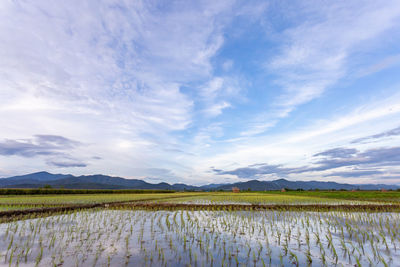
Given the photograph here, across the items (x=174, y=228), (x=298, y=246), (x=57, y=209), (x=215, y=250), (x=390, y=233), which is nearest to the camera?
(x=215, y=250)

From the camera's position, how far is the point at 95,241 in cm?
659

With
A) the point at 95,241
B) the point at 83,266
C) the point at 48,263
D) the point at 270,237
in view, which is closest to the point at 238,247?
the point at 270,237

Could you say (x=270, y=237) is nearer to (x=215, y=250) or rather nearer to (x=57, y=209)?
(x=215, y=250)

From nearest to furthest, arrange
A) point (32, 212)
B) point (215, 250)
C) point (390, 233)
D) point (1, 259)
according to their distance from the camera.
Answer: point (1, 259)
point (215, 250)
point (390, 233)
point (32, 212)

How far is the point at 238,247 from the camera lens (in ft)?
20.2

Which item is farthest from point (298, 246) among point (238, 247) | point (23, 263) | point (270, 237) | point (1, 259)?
point (1, 259)

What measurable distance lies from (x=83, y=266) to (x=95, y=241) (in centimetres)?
199

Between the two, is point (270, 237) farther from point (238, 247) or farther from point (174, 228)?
point (174, 228)

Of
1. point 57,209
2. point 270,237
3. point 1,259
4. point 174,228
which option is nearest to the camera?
point 1,259

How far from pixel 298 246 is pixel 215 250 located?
2.57 metres

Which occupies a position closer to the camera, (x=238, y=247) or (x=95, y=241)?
(x=238, y=247)

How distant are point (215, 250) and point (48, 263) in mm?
4091

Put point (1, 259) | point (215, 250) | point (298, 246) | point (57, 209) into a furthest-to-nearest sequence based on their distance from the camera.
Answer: point (57, 209), point (298, 246), point (215, 250), point (1, 259)

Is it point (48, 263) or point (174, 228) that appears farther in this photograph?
point (174, 228)
